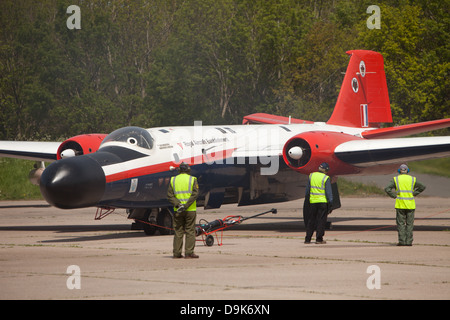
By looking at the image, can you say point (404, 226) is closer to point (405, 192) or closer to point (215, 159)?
point (405, 192)

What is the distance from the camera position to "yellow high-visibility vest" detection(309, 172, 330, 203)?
1786cm

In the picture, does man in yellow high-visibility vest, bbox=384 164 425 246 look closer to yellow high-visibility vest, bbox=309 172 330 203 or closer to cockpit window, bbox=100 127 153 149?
yellow high-visibility vest, bbox=309 172 330 203

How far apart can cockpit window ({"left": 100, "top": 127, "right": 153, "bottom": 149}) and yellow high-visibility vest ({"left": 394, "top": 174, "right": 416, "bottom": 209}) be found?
6.61m

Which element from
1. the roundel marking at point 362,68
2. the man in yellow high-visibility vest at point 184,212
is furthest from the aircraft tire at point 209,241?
the roundel marking at point 362,68

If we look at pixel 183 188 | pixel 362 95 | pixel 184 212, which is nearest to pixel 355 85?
pixel 362 95

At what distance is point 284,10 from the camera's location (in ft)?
222

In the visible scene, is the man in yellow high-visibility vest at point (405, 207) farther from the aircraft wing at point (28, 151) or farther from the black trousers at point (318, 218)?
the aircraft wing at point (28, 151)

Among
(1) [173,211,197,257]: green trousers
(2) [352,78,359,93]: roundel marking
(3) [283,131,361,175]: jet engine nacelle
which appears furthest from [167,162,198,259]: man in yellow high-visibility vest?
(2) [352,78,359,93]: roundel marking

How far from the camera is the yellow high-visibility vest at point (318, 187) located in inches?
703

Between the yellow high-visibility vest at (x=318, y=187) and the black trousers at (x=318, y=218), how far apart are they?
0.12 metres

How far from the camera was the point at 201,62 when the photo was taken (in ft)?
227

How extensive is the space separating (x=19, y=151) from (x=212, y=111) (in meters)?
44.3
